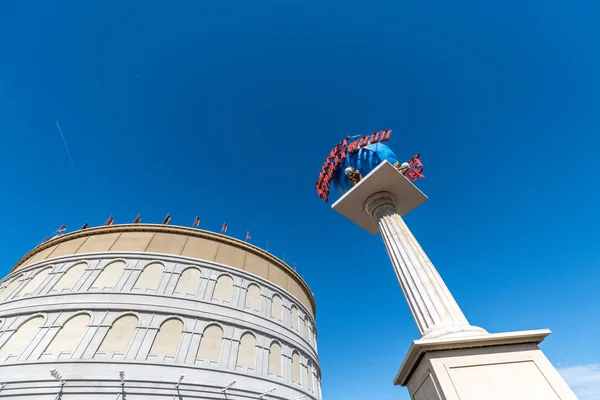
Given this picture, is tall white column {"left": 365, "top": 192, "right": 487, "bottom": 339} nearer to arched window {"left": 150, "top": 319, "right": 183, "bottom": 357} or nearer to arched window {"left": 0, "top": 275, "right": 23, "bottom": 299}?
arched window {"left": 150, "top": 319, "right": 183, "bottom": 357}

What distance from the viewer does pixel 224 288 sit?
1961 centimetres

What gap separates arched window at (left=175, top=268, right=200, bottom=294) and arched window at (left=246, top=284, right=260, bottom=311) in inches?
157

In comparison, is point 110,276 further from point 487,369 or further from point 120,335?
point 487,369

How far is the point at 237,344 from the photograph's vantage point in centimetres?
1698

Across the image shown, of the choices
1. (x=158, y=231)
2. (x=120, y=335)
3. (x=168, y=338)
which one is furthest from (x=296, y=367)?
(x=158, y=231)

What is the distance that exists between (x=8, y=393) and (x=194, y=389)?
8.47m

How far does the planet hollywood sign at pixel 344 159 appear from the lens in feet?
35.3

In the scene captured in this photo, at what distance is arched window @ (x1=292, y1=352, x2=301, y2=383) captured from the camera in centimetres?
1878

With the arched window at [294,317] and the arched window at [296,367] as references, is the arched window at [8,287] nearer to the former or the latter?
the arched window at [294,317]

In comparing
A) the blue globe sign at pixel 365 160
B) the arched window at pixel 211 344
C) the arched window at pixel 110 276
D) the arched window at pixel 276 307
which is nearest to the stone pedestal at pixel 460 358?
the blue globe sign at pixel 365 160

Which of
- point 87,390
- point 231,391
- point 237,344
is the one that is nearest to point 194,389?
point 231,391

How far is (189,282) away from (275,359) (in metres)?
8.29

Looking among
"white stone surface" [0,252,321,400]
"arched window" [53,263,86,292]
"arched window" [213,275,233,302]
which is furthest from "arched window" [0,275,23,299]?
"arched window" [213,275,233,302]

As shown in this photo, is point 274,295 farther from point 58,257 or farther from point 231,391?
point 58,257
